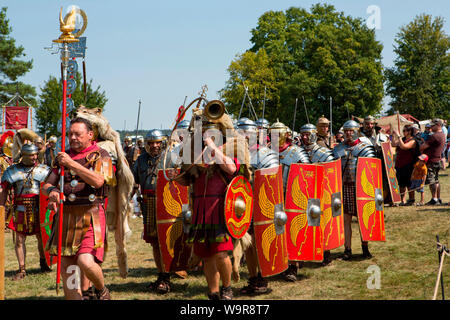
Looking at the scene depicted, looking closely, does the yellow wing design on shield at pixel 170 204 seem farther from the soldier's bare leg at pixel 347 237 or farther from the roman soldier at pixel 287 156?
the soldier's bare leg at pixel 347 237

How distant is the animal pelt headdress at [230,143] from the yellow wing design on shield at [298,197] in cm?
111

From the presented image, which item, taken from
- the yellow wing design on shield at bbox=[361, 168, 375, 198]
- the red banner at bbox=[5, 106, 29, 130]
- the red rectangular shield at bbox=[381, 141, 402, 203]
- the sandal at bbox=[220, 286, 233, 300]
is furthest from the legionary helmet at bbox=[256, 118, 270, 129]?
the red banner at bbox=[5, 106, 29, 130]

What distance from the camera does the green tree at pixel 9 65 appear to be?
28.0 meters

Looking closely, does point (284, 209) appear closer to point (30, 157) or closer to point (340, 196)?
point (340, 196)

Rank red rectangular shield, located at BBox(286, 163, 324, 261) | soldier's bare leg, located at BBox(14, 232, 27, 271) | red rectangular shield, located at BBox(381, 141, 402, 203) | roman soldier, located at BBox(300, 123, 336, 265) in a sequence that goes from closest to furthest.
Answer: red rectangular shield, located at BBox(286, 163, 324, 261) → roman soldier, located at BBox(300, 123, 336, 265) → soldier's bare leg, located at BBox(14, 232, 27, 271) → red rectangular shield, located at BBox(381, 141, 402, 203)

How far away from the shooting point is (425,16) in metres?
33.4

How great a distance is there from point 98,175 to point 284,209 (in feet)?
7.24

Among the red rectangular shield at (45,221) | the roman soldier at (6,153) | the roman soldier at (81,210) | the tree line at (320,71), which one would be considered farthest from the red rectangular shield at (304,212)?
the tree line at (320,71)

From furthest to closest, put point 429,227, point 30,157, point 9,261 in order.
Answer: point 429,227 < point 9,261 < point 30,157

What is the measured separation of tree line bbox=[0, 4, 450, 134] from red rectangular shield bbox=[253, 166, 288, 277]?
23562 mm

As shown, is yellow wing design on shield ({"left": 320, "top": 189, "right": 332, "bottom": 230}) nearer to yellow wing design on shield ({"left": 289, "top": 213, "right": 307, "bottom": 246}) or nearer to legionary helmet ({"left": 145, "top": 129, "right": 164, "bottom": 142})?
yellow wing design on shield ({"left": 289, "top": 213, "right": 307, "bottom": 246})

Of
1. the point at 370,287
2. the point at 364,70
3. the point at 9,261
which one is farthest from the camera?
the point at 364,70

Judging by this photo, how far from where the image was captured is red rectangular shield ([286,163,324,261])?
17.7 feet
